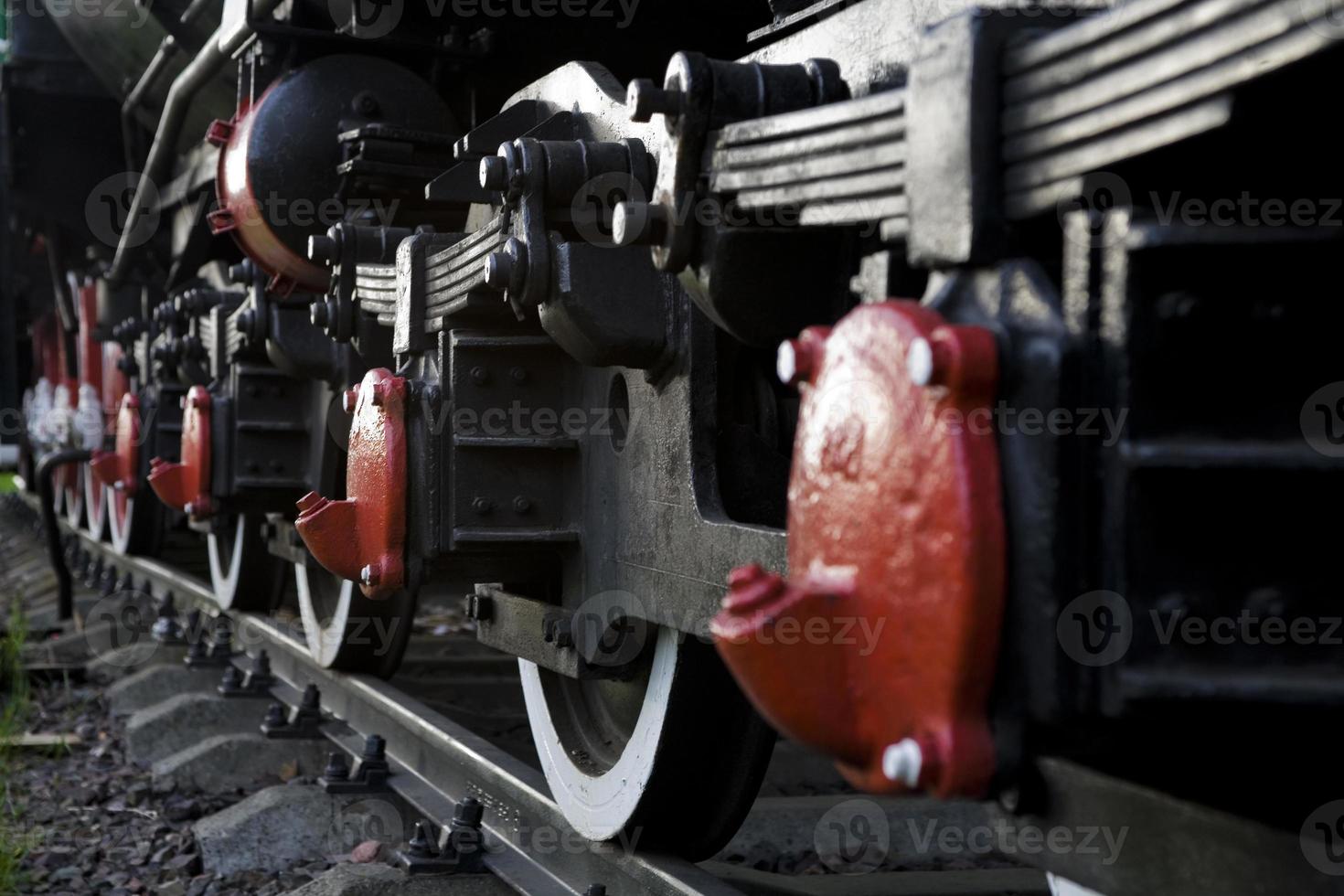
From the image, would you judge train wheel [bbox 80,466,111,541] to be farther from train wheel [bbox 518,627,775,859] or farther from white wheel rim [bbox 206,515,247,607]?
train wheel [bbox 518,627,775,859]

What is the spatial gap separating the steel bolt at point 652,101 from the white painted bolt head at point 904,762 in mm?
854

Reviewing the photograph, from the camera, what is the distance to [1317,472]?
1.18 m

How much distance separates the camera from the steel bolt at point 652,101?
5.85 ft

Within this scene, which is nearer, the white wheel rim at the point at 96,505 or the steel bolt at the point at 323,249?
the steel bolt at the point at 323,249

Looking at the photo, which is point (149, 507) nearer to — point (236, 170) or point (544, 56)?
point (236, 170)

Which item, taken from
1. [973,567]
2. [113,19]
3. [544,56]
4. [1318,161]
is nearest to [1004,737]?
[973,567]

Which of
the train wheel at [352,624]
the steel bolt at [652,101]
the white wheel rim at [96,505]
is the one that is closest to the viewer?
the steel bolt at [652,101]

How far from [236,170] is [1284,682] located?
3839 millimetres

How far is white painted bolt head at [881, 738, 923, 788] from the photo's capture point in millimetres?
1221

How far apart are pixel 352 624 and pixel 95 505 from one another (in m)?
5.21

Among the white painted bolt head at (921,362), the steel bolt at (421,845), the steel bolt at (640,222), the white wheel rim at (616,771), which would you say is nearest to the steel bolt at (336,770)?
the white wheel rim at (616,771)

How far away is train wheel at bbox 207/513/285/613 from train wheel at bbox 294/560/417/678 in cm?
81

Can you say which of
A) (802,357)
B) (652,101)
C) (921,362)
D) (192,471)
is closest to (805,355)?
(802,357)

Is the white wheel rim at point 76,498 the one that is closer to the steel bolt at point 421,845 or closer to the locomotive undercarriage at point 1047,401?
the steel bolt at point 421,845
